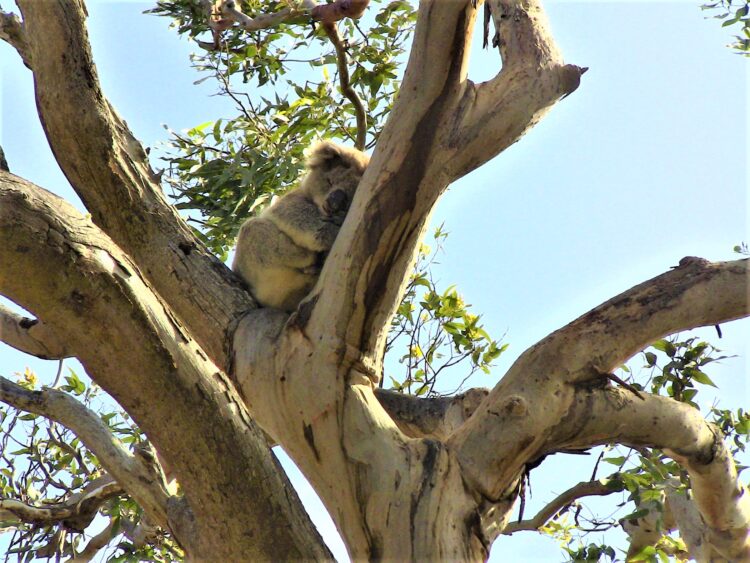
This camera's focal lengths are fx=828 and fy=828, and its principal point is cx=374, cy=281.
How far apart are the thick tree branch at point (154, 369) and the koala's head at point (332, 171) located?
2.26 m

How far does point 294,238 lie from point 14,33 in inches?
60.6

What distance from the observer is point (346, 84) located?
464 cm

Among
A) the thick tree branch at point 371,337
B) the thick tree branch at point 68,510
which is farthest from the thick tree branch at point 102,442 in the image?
the thick tree branch at point 371,337

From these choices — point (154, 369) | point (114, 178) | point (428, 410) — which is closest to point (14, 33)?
point (114, 178)

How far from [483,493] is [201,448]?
95 centimetres

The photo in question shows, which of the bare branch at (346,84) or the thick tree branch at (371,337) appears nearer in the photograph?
the thick tree branch at (371,337)

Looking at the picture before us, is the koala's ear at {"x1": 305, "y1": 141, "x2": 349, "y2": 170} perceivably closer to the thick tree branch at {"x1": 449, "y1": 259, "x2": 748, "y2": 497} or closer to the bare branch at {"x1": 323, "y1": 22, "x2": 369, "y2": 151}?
the bare branch at {"x1": 323, "y1": 22, "x2": 369, "y2": 151}

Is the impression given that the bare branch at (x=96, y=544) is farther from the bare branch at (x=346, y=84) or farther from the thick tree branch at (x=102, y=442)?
the bare branch at (x=346, y=84)

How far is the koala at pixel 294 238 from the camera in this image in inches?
154

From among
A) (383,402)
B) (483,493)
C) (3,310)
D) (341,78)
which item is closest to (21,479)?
(3,310)

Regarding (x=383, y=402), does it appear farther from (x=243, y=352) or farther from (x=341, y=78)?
(x=341, y=78)

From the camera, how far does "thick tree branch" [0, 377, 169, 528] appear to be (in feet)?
12.0

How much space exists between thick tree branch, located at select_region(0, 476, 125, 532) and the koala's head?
194 cm

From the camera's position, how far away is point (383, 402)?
3.51m
